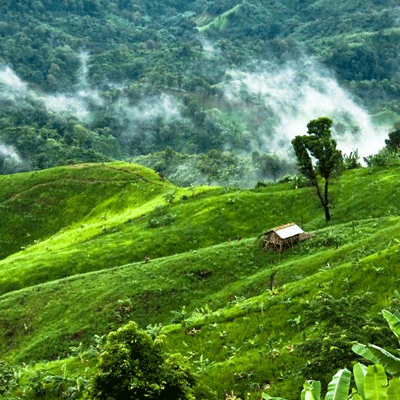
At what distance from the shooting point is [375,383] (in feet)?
28.5

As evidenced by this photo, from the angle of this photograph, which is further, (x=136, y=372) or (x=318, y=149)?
(x=318, y=149)

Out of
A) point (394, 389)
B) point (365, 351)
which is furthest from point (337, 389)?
point (394, 389)

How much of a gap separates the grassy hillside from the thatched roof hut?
151cm

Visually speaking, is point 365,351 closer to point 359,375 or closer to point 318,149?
point 359,375

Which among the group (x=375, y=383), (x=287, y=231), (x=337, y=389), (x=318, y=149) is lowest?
(x=337, y=389)

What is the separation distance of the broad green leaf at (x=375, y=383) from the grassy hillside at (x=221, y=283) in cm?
1866

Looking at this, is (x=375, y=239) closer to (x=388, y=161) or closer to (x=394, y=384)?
(x=394, y=384)

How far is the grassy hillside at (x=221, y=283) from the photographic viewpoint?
3114 cm

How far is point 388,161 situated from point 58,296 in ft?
201

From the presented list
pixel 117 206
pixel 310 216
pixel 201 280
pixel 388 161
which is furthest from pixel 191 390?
pixel 117 206

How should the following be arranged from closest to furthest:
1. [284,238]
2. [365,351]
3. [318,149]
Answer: [365,351], [284,238], [318,149]

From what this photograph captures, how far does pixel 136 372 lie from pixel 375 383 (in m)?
16.4

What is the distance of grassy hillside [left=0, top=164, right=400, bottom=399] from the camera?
102 feet

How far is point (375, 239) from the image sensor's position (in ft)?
159
